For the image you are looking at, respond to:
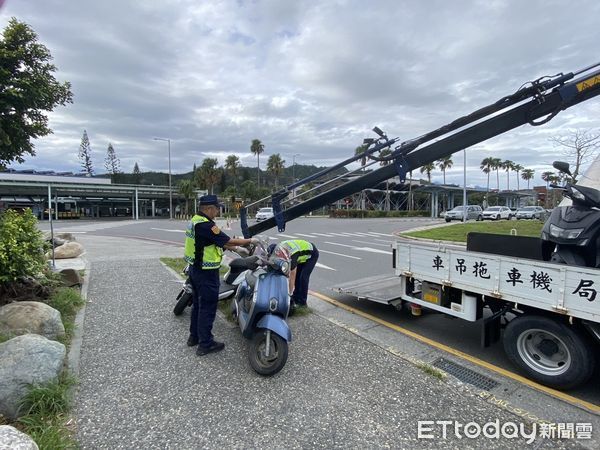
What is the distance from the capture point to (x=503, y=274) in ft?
12.4

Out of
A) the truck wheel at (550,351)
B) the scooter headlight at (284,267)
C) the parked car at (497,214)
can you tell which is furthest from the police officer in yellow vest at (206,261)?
the parked car at (497,214)

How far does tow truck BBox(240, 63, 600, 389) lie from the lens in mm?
3299

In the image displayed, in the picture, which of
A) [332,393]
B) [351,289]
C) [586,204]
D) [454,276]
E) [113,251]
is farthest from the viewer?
[113,251]

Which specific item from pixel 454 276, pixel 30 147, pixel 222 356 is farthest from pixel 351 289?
pixel 30 147

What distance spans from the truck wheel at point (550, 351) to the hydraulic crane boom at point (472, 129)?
7.23 feet

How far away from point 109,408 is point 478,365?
3748 millimetres

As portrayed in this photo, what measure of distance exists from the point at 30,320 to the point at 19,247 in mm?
1326

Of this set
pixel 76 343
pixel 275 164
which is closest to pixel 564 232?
pixel 76 343

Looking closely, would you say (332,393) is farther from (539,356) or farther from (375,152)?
(375,152)

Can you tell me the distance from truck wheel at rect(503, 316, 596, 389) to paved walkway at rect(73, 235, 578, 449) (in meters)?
0.82

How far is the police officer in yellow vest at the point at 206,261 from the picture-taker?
13.2 ft

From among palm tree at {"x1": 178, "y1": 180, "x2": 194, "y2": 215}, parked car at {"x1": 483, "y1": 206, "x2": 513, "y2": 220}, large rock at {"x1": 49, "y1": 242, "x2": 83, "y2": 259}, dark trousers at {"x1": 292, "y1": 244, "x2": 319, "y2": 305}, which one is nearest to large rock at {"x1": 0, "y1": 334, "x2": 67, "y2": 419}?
dark trousers at {"x1": 292, "y1": 244, "x2": 319, "y2": 305}

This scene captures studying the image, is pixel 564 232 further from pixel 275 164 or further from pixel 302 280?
pixel 275 164

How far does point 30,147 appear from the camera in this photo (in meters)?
8.02
